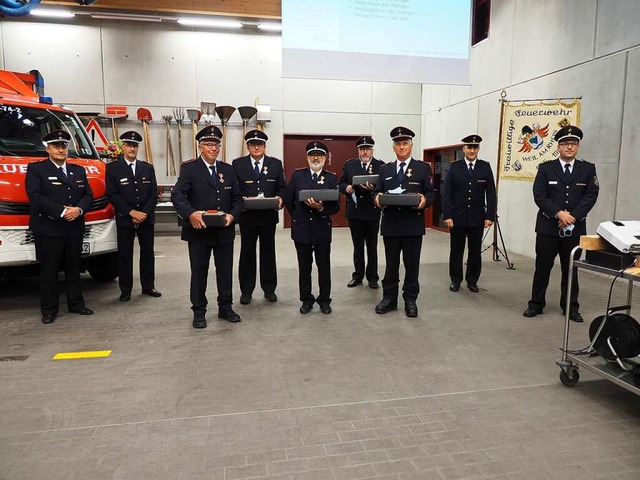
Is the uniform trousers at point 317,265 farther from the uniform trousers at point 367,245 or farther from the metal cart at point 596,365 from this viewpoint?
the metal cart at point 596,365

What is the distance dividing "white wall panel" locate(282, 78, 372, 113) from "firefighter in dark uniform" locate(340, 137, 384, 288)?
17.4 ft

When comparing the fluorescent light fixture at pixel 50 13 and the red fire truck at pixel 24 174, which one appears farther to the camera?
the fluorescent light fixture at pixel 50 13

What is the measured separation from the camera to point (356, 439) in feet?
7.61

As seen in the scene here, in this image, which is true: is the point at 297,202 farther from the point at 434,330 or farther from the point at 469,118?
the point at 469,118

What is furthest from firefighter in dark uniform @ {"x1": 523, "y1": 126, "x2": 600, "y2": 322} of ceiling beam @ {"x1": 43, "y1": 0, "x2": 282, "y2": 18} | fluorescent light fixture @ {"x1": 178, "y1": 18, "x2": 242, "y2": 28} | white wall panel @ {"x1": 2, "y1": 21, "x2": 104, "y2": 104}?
white wall panel @ {"x1": 2, "y1": 21, "x2": 104, "y2": 104}

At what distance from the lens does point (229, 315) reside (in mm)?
4172

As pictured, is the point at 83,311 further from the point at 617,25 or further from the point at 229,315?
the point at 617,25

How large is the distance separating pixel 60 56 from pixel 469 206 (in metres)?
8.76

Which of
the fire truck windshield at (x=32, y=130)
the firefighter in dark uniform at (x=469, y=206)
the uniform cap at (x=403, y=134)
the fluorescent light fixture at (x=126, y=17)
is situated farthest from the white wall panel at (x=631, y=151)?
the fluorescent light fixture at (x=126, y=17)

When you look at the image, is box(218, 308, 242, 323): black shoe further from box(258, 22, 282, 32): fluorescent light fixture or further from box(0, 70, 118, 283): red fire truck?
box(258, 22, 282, 32): fluorescent light fixture

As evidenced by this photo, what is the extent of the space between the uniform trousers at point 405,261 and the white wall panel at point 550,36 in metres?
3.93

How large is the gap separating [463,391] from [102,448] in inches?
80.8

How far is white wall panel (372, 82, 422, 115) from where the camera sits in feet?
35.0

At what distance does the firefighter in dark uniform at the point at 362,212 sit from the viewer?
17.4 ft
